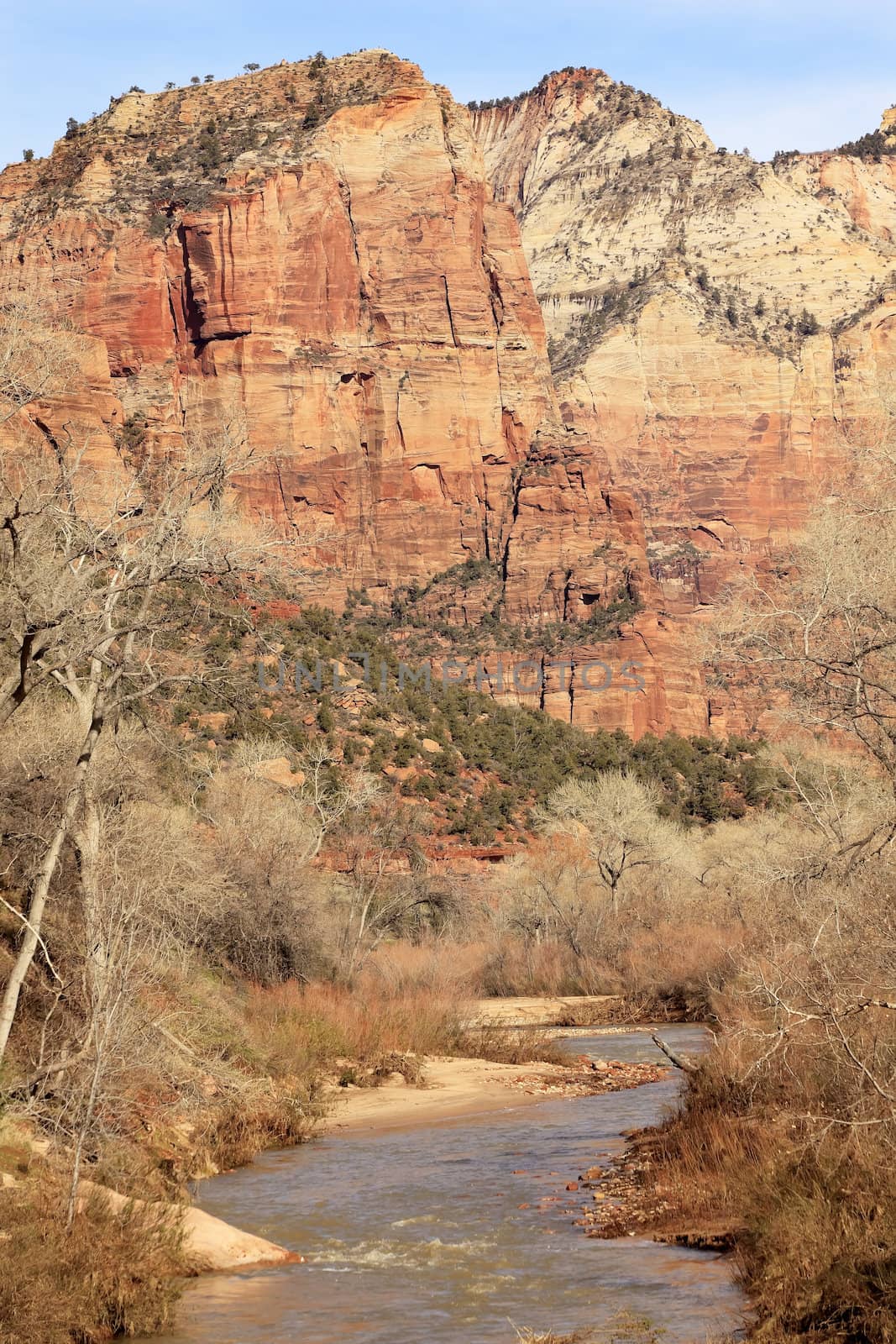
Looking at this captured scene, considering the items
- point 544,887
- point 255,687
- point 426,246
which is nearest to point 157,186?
point 426,246

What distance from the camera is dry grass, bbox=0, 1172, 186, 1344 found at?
8.62 metres

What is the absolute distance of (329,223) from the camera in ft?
347

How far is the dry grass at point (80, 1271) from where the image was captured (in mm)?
8625

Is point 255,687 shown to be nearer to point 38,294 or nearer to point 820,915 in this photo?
point 38,294

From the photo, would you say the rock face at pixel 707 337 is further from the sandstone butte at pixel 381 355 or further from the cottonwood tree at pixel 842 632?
the cottonwood tree at pixel 842 632

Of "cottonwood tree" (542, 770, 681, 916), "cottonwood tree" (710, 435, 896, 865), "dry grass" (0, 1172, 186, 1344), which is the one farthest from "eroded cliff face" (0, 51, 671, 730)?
"dry grass" (0, 1172, 186, 1344)

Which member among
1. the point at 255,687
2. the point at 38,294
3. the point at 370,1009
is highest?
the point at 38,294

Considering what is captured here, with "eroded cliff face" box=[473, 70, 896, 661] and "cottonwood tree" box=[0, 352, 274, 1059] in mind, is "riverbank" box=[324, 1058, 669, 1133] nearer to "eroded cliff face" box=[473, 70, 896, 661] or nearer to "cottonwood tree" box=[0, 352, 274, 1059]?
"cottonwood tree" box=[0, 352, 274, 1059]

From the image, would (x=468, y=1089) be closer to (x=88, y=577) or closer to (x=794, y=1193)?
(x=794, y=1193)

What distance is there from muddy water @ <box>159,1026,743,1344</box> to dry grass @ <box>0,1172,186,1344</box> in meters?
0.36

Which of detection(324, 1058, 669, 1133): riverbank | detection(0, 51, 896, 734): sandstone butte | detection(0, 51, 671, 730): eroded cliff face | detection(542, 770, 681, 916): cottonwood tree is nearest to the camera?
detection(324, 1058, 669, 1133): riverbank

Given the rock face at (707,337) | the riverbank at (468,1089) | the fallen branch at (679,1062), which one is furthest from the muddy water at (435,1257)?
the rock face at (707,337)

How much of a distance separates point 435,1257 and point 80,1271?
339 centimetres

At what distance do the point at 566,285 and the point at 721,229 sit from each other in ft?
54.4
